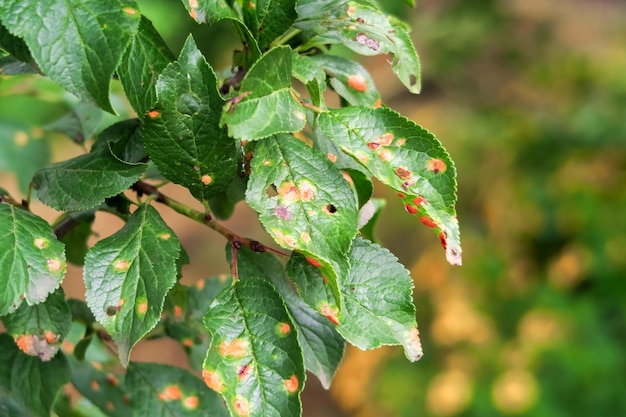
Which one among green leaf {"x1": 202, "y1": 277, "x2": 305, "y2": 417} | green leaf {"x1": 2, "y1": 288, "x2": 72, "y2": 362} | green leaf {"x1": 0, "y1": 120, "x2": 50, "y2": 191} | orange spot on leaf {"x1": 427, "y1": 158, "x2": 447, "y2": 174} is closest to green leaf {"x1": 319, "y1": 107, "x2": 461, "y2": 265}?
orange spot on leaf {"x1": 427, "y1": 158, "x2": 447, "y2": 174}

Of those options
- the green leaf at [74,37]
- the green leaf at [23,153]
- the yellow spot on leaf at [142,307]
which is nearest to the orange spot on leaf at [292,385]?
the yellow spot on leaf at [142,307]

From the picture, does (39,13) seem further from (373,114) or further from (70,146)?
(70,146)

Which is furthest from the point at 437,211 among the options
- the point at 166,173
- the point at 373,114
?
the point at 166,173

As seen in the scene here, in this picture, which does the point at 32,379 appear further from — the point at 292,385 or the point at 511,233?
the point at 511,233

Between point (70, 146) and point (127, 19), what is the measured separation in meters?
3.04

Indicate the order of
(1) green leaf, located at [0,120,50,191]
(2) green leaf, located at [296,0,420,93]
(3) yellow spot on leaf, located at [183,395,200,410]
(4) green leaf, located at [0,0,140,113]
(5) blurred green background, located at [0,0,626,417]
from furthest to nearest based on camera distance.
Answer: (5) blurred green background, located at [0,0,626,417] < (1) green leaf, located at [0,120,50,191] < (3) yellow spot on leaf, located at [183,395,200,410] < (2) green leaf, located at [296,0,420,93] < (4) green leaf, located at [0,0,140,113]

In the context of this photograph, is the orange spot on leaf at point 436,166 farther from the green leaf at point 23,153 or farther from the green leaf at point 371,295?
the green leaf at point 23,153

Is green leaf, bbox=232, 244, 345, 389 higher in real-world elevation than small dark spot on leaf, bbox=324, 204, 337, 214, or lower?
lower

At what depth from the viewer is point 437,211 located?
50cm

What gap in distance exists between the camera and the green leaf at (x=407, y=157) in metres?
0.49

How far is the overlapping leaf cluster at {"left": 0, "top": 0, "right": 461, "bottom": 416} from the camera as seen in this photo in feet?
1.49

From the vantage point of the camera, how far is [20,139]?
40.1 inches

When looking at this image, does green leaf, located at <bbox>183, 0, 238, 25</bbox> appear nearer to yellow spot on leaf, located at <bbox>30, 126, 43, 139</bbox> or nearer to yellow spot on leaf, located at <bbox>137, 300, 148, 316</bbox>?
yellow spot on leaf, located at <bbox>137, 300, 148, 316</bbox>

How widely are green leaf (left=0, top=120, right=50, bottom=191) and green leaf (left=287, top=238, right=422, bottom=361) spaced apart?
0.61 m
